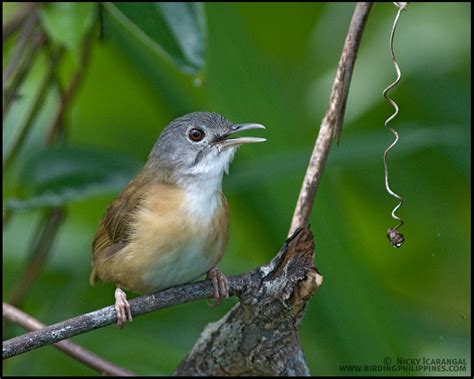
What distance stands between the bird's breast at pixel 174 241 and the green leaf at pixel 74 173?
678mm

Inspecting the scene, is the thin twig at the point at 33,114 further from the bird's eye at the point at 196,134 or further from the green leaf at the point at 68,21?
the bird's eye at the point at 196,134

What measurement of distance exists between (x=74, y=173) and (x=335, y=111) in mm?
1810

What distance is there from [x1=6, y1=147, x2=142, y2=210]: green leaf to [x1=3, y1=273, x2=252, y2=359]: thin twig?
132 centimetres

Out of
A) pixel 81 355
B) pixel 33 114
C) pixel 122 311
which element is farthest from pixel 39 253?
pixel 122 311

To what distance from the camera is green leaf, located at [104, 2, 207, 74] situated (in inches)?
141

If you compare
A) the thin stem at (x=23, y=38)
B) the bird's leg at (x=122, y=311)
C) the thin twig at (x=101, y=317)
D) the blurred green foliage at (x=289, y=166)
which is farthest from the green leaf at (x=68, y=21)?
the thin twig at (x=101, y=317)

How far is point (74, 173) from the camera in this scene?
432 centimetres

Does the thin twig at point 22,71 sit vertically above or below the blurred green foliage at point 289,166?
above

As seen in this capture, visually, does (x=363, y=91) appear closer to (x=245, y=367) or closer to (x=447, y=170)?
(x=447, y=170)

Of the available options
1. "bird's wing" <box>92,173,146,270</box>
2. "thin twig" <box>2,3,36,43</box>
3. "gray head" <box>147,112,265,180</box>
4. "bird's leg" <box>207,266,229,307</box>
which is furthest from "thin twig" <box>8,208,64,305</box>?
"bird's leg" <box>207,266,229,307</box>

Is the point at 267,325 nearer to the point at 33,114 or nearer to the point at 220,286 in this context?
the point at 220,286

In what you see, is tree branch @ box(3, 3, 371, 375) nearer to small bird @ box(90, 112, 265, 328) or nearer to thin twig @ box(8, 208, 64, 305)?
small bird @ box(90, 112, 265, 328)

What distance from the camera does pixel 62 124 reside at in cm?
462

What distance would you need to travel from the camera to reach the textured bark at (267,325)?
2738 millimetres
